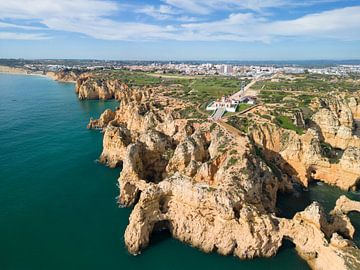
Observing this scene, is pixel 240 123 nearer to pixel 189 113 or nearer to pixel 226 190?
pixel 189 113

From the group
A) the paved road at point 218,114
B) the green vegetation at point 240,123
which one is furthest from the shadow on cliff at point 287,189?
the paved road at point 218,114

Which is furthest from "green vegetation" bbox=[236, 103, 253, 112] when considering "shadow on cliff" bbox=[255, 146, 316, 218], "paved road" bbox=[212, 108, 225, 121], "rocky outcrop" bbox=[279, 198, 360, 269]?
"rocky outcrop" bbox=[279, 198, 360, 269]

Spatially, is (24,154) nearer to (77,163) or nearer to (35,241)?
(77,163)

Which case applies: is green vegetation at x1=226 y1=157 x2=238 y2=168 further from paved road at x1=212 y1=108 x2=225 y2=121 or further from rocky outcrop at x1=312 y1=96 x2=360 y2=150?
rocky outcrop at x1=312 y1=96 x2=360 y2=150

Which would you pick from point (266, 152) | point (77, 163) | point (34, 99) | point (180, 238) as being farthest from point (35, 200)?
point (34, 99)

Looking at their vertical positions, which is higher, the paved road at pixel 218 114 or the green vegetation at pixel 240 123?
the paved road at pixel 218 114

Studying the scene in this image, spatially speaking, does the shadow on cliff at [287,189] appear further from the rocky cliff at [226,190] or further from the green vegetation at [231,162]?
the green vegetation at [231,162]

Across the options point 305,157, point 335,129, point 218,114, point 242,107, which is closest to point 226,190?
point 305,157
